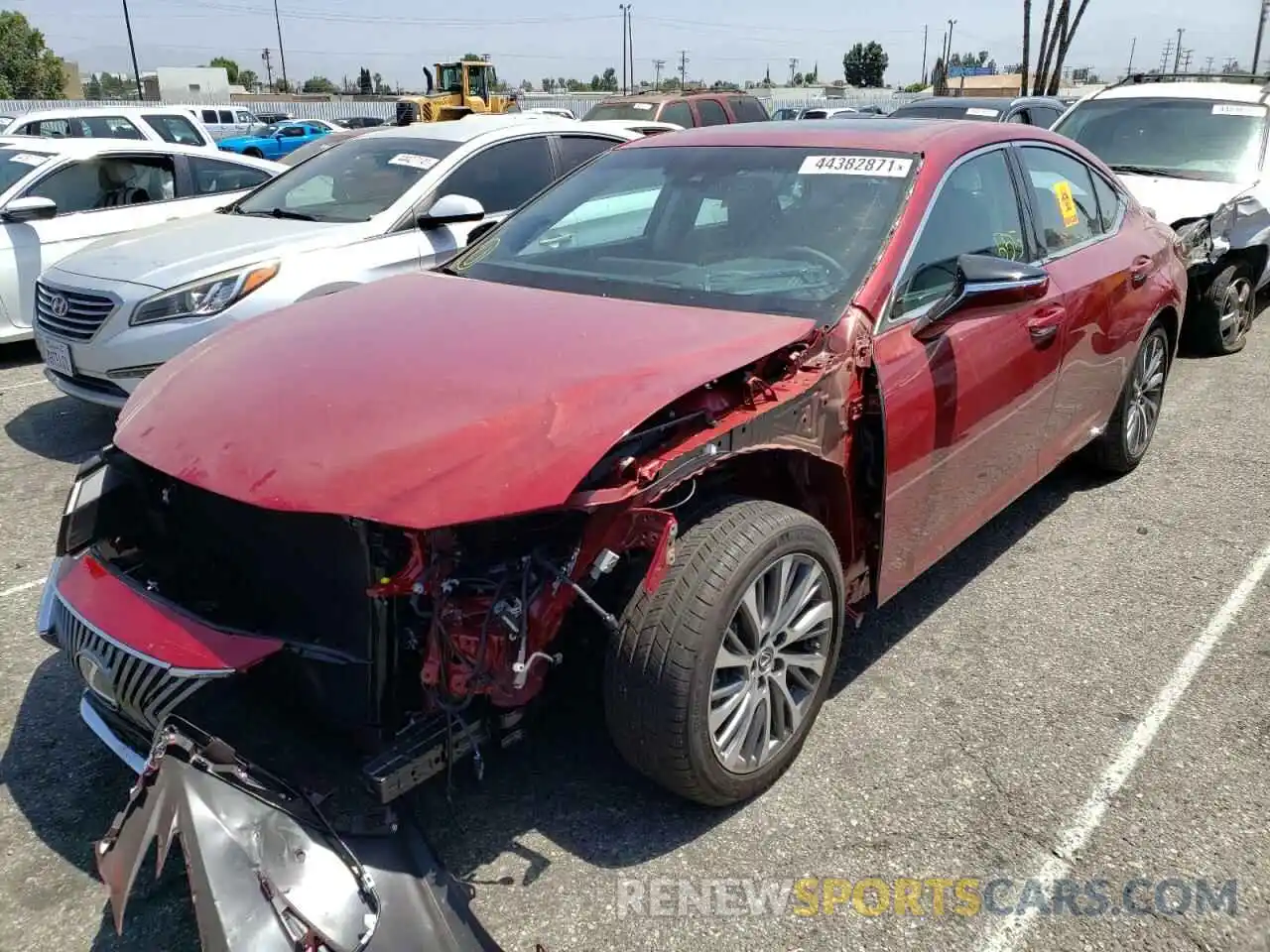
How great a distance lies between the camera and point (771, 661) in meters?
2.71

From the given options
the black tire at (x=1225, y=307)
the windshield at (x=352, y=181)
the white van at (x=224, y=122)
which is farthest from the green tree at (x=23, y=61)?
the black tire at (x=1225, y=307)

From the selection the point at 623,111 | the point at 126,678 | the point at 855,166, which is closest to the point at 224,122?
the point at 623,111

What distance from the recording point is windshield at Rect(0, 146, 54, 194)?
300 inches

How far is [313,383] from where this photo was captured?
2578mm

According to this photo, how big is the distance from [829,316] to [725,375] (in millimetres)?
492

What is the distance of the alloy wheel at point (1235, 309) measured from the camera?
23.8ft

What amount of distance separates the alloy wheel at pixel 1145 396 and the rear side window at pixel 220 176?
6977 millimetres

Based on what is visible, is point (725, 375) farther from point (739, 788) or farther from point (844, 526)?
point (739, 788)

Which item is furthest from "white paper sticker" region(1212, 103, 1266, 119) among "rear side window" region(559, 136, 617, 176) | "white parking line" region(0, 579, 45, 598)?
"white parking line" region(0, 579, 45, 598)

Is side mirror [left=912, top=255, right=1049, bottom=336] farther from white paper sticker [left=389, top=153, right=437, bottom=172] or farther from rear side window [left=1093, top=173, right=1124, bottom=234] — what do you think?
white paper sticker [left=389, top=153, right=437, bottom=172]

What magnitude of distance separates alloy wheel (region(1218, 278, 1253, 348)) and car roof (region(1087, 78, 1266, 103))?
1.75 metres

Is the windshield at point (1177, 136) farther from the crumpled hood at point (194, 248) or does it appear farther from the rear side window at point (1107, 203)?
the crumpled hood at point (194, 248)

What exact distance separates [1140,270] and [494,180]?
3934 mm

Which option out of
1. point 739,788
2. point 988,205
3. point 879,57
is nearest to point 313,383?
point 739,788
